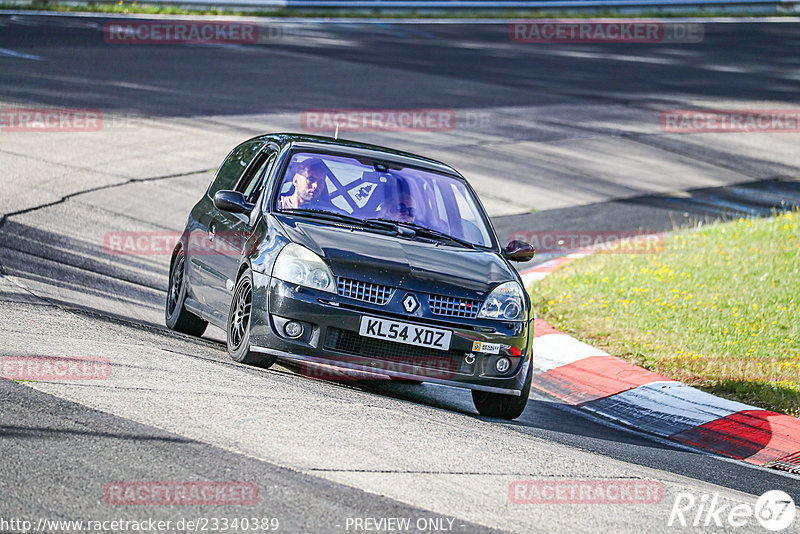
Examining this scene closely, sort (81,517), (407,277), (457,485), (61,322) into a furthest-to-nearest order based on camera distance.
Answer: (61,322)
(407,277)
(457,485)
(81,517)

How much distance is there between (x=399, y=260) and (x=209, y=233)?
2059 millimetres

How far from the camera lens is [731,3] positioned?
130 feet

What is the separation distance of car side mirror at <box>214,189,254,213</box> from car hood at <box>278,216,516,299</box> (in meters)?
0.44

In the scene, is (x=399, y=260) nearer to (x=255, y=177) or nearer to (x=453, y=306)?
(x=453, y=306)

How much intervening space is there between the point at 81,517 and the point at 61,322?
11.7ft

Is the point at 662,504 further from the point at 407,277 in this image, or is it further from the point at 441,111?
the point at 441,111

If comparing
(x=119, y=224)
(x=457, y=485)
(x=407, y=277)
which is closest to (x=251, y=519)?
(x=457, y=485)

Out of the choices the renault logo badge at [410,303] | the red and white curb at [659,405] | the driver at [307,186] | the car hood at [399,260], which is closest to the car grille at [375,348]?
the renault logo badge at [410,303]

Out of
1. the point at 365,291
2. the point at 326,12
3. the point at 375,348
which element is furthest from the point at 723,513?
the point at 326,12

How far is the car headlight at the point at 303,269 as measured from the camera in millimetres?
7129

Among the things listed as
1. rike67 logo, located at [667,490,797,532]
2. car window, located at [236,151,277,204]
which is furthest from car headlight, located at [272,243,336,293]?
rike67 logo, located at [667,490,797,532]

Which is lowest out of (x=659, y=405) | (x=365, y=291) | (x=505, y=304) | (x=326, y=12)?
(x=659, y=405)

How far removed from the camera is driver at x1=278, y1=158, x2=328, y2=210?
26.3 feet

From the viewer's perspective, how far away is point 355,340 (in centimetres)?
707
